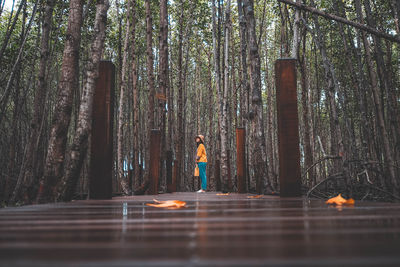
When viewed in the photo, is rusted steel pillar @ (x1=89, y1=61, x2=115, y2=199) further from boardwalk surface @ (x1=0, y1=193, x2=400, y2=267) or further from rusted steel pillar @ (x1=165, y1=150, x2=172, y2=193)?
rusted steel pillar @ (x1=165, y1=150, x2=172, y2=193)

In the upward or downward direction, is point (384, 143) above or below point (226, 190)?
above

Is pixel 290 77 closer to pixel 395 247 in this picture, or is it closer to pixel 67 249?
pixel 395 247

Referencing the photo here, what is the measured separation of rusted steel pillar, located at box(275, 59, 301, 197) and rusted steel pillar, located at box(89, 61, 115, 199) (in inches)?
60.7

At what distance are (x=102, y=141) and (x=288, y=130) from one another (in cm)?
165

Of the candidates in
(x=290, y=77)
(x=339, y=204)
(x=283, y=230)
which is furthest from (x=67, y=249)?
(x=290, y=77)

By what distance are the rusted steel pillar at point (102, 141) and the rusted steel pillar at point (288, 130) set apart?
1543mm

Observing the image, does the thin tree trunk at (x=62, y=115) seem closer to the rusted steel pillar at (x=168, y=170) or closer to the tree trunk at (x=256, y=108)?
the tree trunk at (x=256, y=108)

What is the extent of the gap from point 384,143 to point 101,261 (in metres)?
5.21

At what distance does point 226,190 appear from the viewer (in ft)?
20.5

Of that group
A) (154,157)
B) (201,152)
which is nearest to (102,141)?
(154,157)

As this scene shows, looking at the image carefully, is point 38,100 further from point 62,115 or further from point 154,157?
point 154,157

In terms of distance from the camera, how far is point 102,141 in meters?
2.50

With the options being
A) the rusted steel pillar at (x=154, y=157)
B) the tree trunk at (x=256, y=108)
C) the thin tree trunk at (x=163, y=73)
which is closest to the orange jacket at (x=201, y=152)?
the thin tree trunk at (x=163, y=73)

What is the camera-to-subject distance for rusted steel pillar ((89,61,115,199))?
2.47 m
